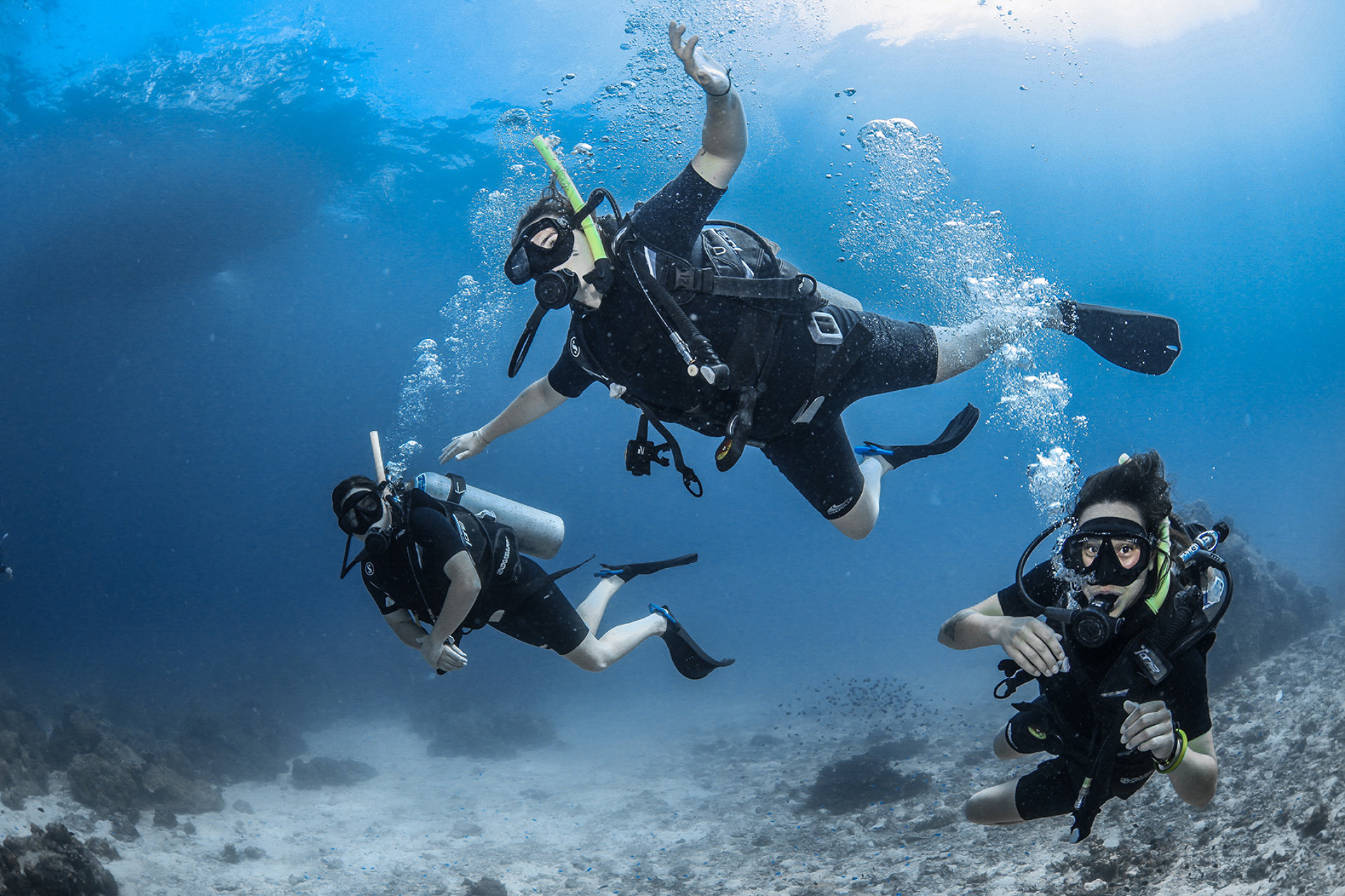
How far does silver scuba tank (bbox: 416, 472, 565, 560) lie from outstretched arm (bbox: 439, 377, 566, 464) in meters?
0.34

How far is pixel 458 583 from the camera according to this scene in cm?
417

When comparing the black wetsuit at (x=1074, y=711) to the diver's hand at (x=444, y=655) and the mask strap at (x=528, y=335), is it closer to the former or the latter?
the mask strap at (x=528, y=335)

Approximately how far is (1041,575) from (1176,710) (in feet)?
2.25

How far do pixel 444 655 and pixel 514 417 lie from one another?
1.66 m

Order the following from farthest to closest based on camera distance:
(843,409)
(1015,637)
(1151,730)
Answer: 1. (843,409)
2. (1015,637)
3. (1151,730)

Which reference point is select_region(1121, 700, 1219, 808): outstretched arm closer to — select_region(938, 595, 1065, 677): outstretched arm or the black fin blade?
select_region(938, 595, 1065, 677): outstretched arm

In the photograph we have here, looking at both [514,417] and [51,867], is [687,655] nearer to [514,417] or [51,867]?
[514,417]

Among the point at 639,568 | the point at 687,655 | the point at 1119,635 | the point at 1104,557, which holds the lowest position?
the point at 1119,635

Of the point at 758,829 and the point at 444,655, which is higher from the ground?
the point at 444,655

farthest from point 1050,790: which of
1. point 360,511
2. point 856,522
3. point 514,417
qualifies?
point 360,511

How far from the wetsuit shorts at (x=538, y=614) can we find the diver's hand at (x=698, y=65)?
3490 millimetres

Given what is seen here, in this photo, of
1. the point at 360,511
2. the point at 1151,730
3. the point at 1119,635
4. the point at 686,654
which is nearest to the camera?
the point at 1151,730

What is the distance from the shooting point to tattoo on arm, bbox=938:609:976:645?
2.96m

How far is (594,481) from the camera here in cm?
6844
